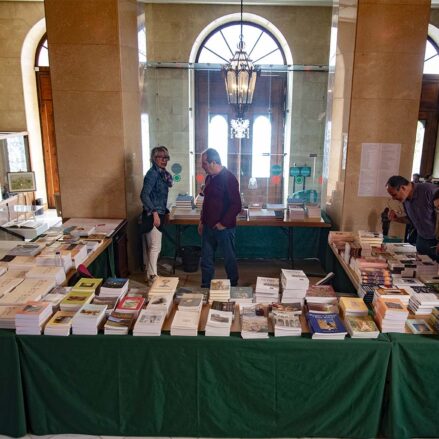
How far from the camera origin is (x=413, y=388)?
2.54m

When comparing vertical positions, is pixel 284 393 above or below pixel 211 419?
above

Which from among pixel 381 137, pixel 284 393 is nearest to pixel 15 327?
pixel 284 393

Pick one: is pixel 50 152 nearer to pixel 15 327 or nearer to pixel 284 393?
pixel 15 327

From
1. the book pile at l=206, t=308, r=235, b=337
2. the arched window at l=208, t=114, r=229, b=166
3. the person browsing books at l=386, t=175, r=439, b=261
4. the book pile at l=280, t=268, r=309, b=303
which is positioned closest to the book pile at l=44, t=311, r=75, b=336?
the book pile at l=206, t=308, r=235, b=337

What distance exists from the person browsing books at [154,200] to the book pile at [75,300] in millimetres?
1984

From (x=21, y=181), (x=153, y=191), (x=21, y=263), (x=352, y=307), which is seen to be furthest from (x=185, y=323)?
(x=21, y=181)

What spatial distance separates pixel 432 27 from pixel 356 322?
24.4ft

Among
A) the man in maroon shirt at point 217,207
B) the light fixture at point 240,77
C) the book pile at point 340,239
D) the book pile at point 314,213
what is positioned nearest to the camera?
the light fixture at point 240,77

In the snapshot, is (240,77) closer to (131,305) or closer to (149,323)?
(131,305)

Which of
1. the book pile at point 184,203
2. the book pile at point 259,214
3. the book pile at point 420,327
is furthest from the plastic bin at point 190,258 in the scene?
the book pile at point 420,327

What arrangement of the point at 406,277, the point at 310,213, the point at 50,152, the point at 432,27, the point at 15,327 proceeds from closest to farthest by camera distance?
the point at 15,327
the point at 406,277
the point at 310,213
the point at 432,27
the point at 50,152

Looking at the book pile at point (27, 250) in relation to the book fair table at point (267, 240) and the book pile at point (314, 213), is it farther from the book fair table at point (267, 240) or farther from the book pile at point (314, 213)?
the book pile at point (314, 213)

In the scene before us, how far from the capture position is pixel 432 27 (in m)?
7.88

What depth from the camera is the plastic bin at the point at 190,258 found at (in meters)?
5.59
